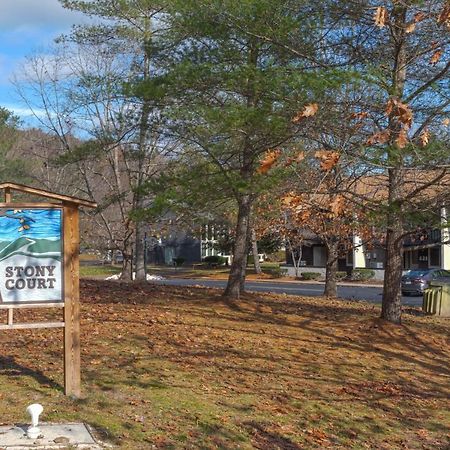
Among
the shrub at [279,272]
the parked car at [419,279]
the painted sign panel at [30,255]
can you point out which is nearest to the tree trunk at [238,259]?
the painted sign panel at [30,255]

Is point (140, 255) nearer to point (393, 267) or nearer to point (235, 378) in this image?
point (393, 267)

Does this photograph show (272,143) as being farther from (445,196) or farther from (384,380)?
(384,380)

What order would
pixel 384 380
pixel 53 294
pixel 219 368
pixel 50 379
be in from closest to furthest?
pixel 53 294 < pixel 50 379 < pixel 219 368 < pixel 384 380

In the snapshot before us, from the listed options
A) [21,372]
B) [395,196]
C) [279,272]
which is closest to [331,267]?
[395,196]

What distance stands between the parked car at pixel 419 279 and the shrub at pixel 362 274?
35.1ft

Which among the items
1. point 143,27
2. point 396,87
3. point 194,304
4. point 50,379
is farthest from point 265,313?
point 143,27

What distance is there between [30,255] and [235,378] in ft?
10.5

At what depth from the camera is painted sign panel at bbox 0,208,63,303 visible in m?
7.13

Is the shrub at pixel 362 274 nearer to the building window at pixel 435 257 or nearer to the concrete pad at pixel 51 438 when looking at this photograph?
the building window at pixel 435 257

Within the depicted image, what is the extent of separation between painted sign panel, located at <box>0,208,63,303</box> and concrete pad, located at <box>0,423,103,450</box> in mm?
1426

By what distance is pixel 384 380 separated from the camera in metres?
9.95

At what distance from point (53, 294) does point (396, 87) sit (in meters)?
6.63

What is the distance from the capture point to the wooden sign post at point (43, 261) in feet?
23.4

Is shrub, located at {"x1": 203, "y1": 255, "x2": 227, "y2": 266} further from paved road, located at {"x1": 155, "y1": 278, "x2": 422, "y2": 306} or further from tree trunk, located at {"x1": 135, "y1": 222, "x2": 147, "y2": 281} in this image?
tree trunk, located at {"x1": 135, "y1": 222, "x2": 147, "y2": 281}
